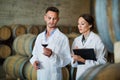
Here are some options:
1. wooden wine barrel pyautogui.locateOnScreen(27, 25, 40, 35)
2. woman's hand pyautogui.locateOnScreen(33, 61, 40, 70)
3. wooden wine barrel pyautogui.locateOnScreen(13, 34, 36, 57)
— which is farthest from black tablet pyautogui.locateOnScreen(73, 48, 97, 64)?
wooden wine barrel pyautogui.locateOnScreen(27, 25, 40, 35)

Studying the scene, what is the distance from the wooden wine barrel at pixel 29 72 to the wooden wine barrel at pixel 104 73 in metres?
4.53

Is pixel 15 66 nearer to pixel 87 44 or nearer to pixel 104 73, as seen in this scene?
pixel 87 44

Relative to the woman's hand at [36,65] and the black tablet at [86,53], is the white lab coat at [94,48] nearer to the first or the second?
the black tablet at [86,53]

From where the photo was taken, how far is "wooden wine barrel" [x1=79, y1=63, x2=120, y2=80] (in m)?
0.70

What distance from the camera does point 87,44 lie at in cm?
309

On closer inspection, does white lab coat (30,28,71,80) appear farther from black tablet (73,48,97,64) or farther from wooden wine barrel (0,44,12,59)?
wooden wine barrel (0,44,12,59)

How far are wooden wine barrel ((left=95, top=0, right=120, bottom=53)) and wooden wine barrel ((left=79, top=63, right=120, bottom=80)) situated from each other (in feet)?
0.48

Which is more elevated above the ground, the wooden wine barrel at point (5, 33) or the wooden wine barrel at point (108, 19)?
the wooden wine barrel at point (108, 19)

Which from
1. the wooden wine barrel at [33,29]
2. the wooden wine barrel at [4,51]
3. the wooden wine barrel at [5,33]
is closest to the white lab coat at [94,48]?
the wooden wine barrel at [4,51]

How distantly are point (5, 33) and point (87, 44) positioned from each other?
4886 millimetres

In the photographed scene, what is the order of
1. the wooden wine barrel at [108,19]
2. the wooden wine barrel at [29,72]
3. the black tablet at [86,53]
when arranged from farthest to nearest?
the wooden wine barrel at [29,72]
the black tablet at [86,53]
the wooden wine barrel at [108,19]

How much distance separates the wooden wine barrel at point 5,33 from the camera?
7.55 metres

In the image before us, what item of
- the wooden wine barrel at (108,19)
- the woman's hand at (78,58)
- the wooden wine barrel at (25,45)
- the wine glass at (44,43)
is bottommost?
the wooden wine barrel at (25,45)

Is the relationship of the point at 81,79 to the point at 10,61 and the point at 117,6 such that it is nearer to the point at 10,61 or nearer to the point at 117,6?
the point at 117,6
